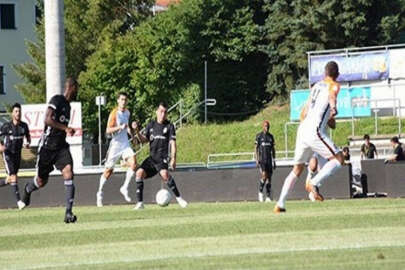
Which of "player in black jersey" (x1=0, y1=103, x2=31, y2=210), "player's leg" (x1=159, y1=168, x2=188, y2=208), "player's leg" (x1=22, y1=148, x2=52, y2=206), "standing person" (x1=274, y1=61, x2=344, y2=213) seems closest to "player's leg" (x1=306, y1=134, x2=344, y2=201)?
"standing person" (x1=274, y1=61, x2=344, y2=213)

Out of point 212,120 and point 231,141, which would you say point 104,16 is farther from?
point 231,141

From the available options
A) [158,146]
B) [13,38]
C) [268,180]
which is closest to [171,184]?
[158,146]

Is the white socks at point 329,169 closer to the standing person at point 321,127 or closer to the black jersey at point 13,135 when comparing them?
the standing person at point 321,127

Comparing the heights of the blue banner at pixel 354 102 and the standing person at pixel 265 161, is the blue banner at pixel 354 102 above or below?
above

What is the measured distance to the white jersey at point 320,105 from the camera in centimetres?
1778

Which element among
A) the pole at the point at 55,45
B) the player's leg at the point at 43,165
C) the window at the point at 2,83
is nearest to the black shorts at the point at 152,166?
the player's leg at the point at 43,165

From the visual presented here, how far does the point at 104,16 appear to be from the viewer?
6519 centimetres

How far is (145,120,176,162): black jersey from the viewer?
77.4ft

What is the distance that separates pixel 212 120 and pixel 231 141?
6964 millimetres

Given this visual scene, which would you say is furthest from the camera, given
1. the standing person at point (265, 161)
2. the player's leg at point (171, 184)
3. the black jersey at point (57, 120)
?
the standing person at point (265, 161)

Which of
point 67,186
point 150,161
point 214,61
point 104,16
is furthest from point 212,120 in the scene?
point 67,186

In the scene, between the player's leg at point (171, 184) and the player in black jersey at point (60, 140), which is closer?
the player in black jersey at point (60, 140)

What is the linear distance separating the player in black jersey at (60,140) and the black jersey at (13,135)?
7.47 m

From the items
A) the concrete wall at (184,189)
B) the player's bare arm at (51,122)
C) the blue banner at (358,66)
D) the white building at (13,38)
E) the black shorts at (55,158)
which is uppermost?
the white building at (13,38)
